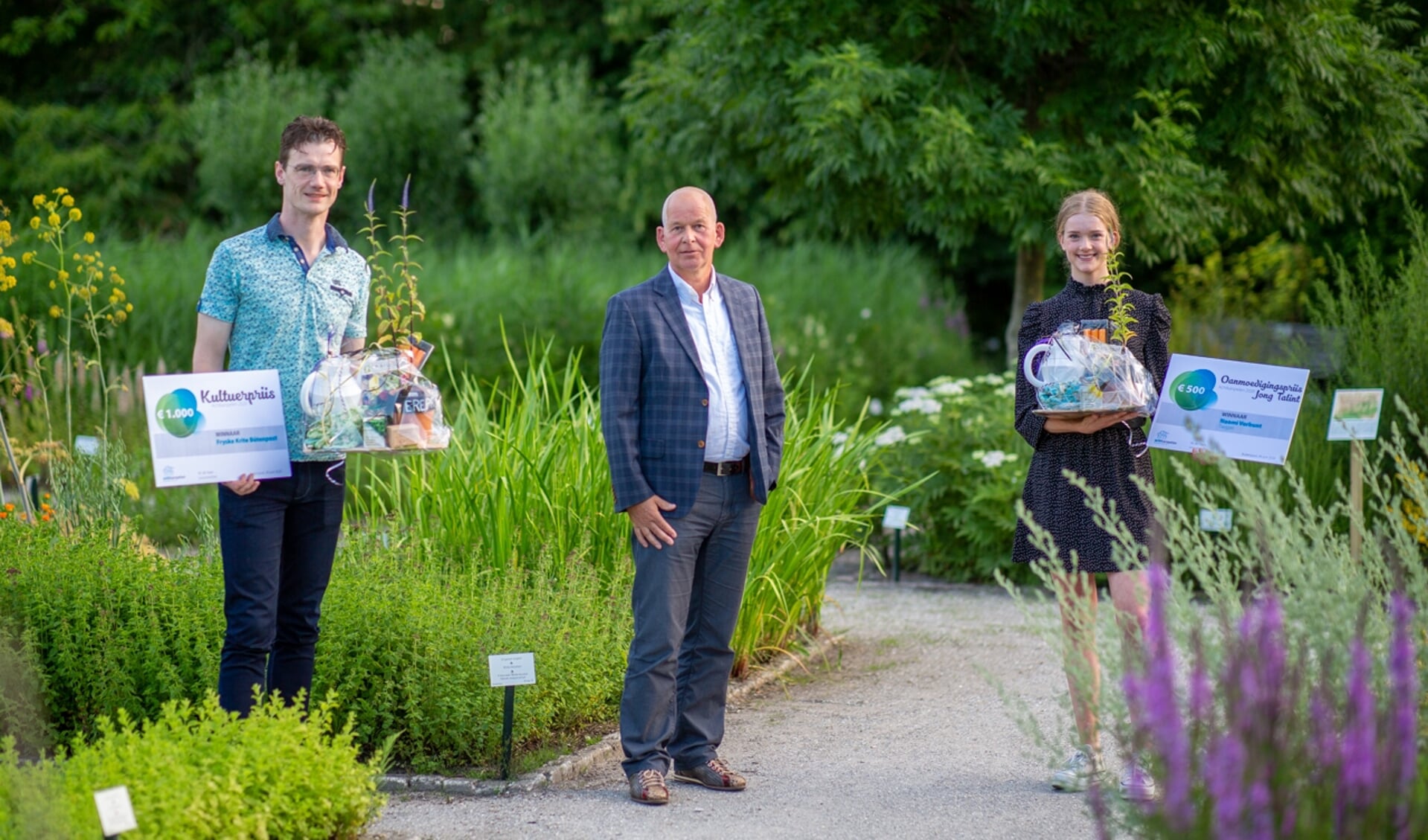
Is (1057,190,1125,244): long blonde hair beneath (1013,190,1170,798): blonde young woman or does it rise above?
above

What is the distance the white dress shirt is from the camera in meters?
3.99

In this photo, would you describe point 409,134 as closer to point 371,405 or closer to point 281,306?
point 281,306

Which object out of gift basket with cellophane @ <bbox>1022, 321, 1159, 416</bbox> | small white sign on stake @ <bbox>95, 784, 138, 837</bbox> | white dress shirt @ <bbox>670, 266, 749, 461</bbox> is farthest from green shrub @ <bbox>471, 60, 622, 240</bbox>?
small white sign on stake @ <bbox>95, 784, 138, 837</bbox>

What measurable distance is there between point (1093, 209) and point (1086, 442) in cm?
67

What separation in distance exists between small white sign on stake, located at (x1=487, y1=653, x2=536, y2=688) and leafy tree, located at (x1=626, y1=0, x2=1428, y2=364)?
16.0 feet

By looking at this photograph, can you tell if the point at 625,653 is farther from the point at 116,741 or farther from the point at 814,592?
the point at 116,741

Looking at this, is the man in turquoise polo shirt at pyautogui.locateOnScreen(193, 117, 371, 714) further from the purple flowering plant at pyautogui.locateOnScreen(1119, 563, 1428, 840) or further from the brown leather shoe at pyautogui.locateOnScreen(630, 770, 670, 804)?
the purple flowering plant at pyautogui.locateOnScreen(1119, 563, 1428, 840)

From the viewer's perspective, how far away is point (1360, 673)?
7.97 ft

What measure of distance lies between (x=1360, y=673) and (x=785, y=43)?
23.4 ft

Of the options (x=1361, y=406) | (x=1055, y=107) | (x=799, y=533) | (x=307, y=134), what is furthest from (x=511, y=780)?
(x=1055, y=107)

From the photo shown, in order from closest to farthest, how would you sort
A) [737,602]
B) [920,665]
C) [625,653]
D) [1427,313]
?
[737,602] → [625,653] → [920,665] → [1427,313]

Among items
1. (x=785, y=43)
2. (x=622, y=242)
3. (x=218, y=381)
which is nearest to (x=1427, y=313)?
(x=785, y=43)

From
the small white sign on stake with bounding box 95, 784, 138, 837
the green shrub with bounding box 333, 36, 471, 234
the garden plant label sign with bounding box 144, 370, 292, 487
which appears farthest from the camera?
the green shrub with bounding box 333, 36, 471, 234

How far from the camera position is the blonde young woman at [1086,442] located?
4.10 metres
